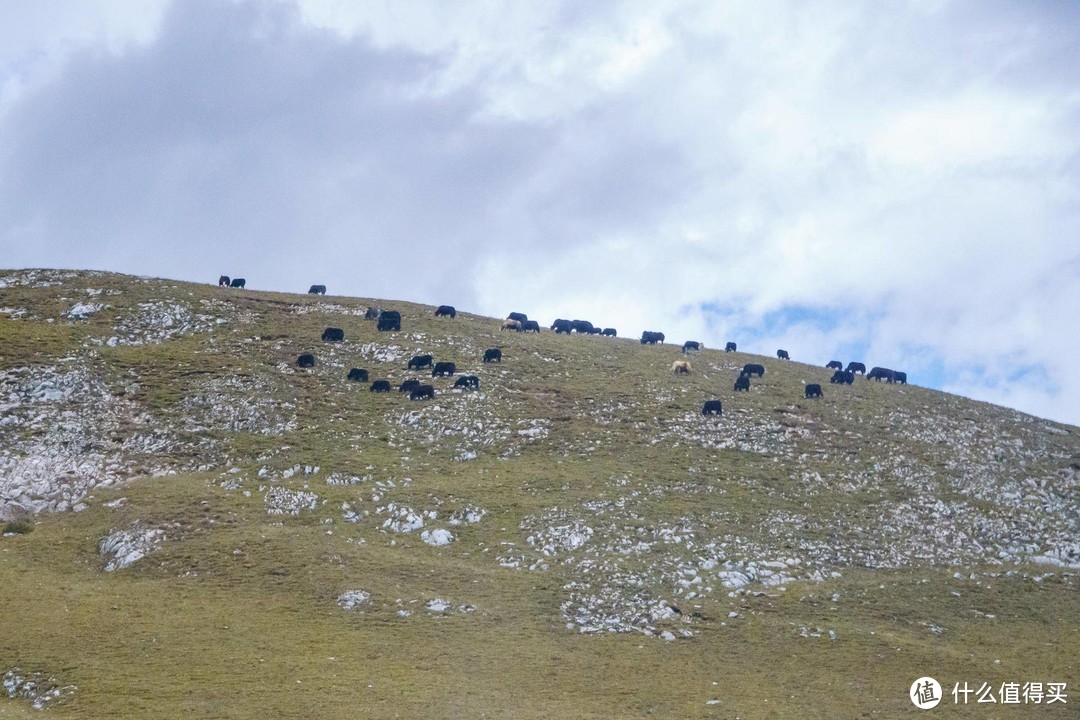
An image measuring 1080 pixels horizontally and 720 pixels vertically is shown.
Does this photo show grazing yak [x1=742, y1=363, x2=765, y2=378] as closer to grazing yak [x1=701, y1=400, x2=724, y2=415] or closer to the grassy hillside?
the grassy hillside

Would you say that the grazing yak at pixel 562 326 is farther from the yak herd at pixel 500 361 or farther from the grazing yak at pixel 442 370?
the grazing yak at pixel 442 370

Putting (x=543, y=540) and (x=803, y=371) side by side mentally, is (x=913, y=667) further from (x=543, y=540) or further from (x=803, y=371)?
(x=803, y=371)

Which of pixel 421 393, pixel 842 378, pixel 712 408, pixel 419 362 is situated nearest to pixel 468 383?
pixel 421 393

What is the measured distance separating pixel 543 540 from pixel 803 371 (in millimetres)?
34260

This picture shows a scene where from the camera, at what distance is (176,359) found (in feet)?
190

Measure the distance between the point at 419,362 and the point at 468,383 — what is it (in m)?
4.49

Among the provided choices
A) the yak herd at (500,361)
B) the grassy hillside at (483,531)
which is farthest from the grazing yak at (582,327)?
the grassy hillside at (483,531)

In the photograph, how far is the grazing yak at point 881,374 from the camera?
232ft

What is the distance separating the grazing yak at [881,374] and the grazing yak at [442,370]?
30.8 meters

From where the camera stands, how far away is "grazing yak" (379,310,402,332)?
6712cm

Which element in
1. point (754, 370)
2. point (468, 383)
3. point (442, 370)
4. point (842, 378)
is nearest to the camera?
point (468, 383)

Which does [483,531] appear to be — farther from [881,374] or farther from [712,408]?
[881,374]

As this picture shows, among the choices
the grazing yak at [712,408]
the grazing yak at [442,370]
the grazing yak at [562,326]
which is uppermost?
the grazing yak at [562,326]

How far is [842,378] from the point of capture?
6775cm
